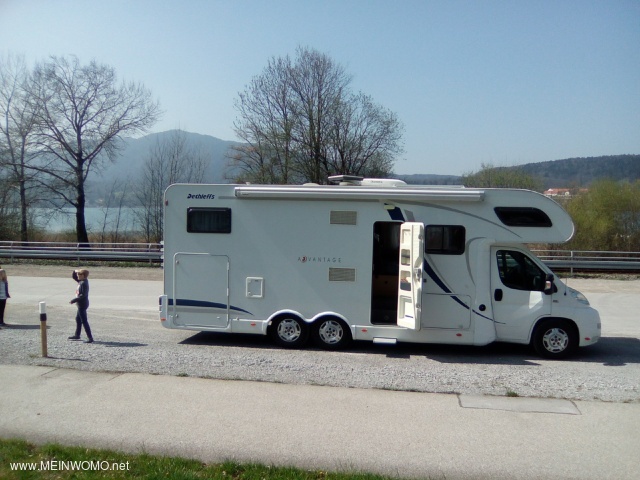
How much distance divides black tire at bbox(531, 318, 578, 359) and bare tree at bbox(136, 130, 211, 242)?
26158 millimetres

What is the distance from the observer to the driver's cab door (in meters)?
9.94

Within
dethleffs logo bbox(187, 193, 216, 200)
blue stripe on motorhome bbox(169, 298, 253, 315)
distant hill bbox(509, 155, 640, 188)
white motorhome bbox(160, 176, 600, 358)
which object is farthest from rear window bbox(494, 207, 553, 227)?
distant hill bbox(509, 155, 640, 188)

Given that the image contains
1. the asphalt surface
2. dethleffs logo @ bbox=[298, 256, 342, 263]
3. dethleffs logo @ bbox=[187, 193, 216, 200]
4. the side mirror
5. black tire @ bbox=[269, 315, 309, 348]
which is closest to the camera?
the asphalt surface

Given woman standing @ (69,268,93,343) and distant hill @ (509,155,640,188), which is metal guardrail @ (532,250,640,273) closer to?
distant hill @ (509,155,640,188)

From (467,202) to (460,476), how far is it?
5.71 meters

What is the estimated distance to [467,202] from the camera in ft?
32.6

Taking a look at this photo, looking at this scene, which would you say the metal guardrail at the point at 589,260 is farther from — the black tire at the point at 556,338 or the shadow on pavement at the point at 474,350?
the black tire at the point at 556,338

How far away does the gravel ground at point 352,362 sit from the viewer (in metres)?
7.99

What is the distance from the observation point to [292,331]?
34.3 ft

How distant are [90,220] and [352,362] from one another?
95.6ft

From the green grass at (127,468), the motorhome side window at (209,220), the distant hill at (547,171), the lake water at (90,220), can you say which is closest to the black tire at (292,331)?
the motorhome side window at (209,220)

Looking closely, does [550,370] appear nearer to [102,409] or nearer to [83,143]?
[102,409]

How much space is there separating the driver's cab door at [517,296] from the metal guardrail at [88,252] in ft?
59.2

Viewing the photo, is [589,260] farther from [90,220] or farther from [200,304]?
[90,220]
